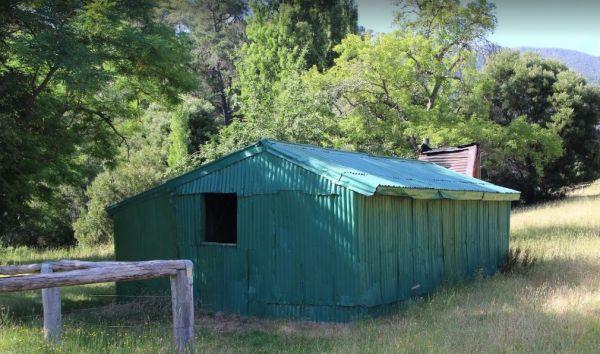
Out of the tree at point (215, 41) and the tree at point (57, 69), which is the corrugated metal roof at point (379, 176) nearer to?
the tree at point (57, 69)

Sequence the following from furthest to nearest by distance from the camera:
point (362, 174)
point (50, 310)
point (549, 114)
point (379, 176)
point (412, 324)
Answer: point (549, 114) < point (379, 176) < point (362, 174) < point (412, 324) < point (50, 310)

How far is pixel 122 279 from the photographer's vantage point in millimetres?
7270

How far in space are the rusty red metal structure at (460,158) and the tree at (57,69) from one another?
907 cm

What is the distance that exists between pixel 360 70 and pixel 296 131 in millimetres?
5771

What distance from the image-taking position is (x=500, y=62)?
3775 centimetres

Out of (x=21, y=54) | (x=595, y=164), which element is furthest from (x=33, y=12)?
(x=595, y=164)

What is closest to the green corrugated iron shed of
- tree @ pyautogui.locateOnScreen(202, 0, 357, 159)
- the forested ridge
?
the forested ridge

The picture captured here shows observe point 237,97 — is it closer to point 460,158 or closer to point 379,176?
point 460,158

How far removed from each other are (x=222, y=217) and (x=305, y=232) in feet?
12.4

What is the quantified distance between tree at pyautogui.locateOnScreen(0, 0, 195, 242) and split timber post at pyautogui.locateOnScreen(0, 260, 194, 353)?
4.18 metres

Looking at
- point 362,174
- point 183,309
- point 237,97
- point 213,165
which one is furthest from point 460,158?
point 237,97

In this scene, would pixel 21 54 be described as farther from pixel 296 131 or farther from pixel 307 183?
pixel 296 131

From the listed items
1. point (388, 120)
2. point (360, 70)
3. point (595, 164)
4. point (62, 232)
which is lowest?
point (62, 232)

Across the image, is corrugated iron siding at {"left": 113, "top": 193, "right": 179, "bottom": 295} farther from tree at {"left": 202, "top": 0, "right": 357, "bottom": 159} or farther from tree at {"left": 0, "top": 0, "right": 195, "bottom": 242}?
tree at {"left": 202, "top": 0, "right": 357, "bottom": 159}
